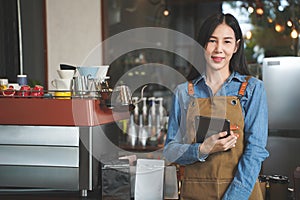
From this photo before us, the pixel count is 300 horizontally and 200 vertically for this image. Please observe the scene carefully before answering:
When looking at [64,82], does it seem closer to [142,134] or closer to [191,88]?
[191,88]

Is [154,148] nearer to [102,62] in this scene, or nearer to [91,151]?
[102,62]

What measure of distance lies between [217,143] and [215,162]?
4.5 inches

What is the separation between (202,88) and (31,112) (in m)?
0.72

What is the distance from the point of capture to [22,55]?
3.48 metres

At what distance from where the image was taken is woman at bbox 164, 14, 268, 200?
146 centimetres

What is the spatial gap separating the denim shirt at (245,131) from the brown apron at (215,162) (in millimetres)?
23

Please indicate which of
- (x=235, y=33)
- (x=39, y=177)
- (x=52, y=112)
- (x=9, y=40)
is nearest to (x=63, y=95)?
(x=52, y=112)

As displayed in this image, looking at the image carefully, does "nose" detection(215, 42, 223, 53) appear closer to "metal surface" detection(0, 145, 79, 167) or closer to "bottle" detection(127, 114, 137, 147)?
"metal surface" detection(0, 145, 79, 167)

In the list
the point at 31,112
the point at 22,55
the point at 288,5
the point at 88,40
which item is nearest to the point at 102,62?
the point at 88,40

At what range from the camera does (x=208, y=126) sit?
1493mm

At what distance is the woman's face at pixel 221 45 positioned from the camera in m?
1.50

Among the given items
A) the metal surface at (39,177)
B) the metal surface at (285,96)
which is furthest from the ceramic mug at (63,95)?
the metal surface at (285,96)

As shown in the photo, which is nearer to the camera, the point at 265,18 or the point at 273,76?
the point at 273,76

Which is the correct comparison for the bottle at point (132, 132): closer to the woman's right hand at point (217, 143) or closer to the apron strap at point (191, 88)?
the apron strap at point (191, 88)
